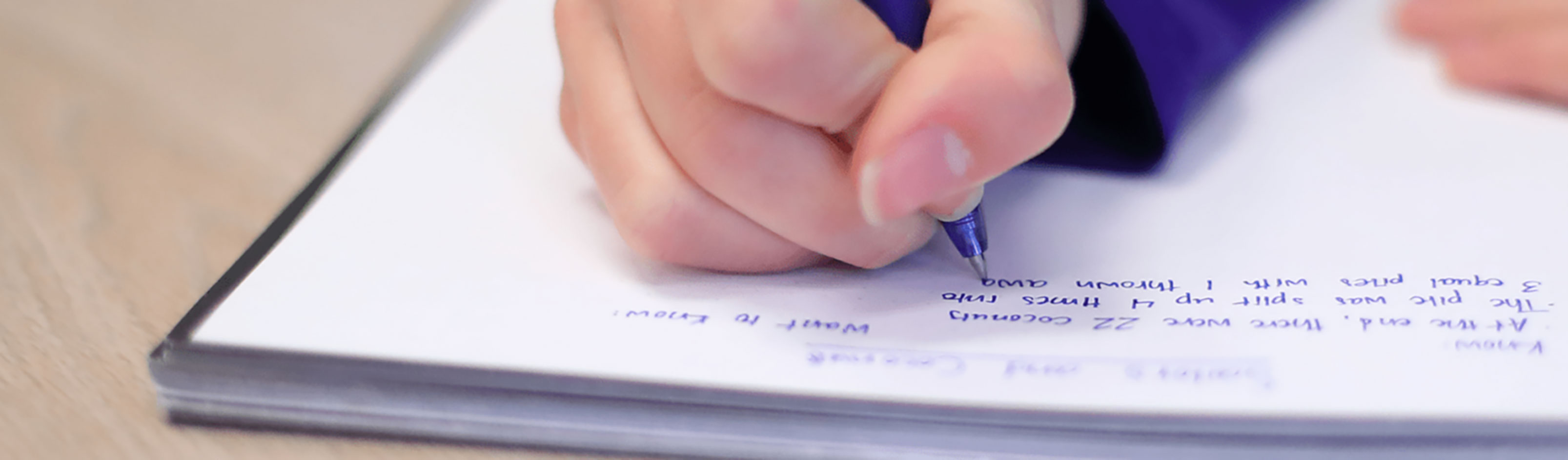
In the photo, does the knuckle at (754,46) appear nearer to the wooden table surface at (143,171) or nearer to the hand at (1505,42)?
the wooden table surface at (143,171)

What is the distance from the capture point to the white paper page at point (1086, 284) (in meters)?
0.21

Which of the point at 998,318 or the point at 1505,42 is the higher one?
the point at 1505,42

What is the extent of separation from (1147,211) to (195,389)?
271 millimetres

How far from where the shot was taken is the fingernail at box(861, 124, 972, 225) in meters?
0.22

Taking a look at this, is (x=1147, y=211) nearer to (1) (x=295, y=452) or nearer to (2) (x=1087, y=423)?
A: (2) (x=1087, y=423)

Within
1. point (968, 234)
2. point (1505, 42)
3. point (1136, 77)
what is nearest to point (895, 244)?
point (968, 234)

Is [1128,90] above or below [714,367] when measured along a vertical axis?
above

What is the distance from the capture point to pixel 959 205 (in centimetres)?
25

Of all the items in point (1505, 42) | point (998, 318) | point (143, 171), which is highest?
point (1505, 42)

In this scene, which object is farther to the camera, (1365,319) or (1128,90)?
(1128,90)

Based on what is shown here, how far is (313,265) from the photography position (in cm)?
27

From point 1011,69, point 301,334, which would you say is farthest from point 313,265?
point 1011,69

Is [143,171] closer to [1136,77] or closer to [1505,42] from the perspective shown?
[1136,77]

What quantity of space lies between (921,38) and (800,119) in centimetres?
4
